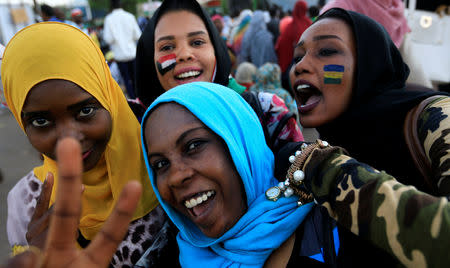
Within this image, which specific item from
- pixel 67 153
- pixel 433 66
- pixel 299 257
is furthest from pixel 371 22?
pixel 433 66

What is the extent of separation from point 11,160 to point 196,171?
511 cm

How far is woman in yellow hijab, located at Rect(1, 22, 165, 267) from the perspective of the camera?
1225 mm

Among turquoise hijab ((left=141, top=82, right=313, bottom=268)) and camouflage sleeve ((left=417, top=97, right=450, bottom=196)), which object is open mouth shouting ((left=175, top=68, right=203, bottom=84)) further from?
camouflage sleeve ((left=417, top=97, right=450, bottom=196))

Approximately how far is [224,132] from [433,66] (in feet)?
8.93

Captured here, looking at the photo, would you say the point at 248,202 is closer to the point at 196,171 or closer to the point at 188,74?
the point at 196,171

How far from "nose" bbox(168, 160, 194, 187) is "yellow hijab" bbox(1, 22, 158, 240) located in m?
0.42

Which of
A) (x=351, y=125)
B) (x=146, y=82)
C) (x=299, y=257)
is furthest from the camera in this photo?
(x=146, y=82)

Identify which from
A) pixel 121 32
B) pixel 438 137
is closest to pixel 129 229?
pixel 438 137

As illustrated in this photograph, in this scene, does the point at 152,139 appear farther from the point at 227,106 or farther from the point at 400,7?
the point at 400,7

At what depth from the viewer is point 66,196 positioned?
A: 1.94 feet

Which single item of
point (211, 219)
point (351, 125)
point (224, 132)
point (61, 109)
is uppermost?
point (61, 109)

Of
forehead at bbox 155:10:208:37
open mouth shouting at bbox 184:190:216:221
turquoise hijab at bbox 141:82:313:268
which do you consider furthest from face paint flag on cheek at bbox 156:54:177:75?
open mouth shouting at bbox 184:190:216:221

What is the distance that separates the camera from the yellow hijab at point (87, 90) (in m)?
1.25

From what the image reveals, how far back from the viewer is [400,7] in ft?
8.32
